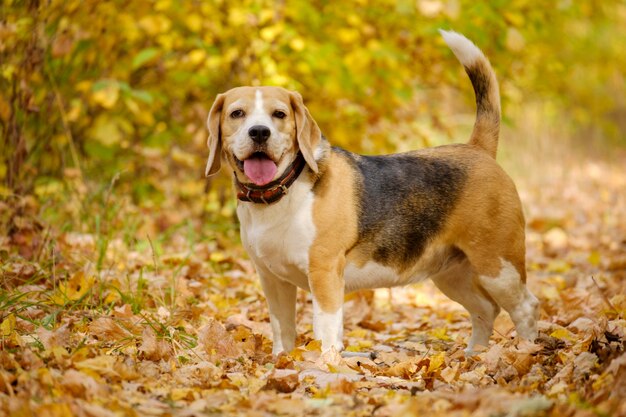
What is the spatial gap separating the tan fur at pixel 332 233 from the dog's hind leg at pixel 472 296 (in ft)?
3.01

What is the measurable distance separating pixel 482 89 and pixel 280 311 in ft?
6.32

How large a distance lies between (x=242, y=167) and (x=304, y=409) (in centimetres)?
160

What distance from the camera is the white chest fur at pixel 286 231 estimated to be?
3.98m

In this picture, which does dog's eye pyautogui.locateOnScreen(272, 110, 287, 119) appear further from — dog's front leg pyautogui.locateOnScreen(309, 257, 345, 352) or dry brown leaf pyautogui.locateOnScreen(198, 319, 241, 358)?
dry brown leaf pyautogui.locateOnScreen(198, 319, 241, 358)

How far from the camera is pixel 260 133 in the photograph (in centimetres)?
388

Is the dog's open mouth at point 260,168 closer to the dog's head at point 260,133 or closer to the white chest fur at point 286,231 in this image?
the dog's head at point 260,133

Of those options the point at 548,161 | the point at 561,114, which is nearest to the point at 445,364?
the point at 548,161

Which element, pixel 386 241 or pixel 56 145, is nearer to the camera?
pixel 386 241

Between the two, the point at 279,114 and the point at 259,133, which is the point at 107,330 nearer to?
the point at 259,133

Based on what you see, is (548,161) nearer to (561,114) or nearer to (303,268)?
(561,114)

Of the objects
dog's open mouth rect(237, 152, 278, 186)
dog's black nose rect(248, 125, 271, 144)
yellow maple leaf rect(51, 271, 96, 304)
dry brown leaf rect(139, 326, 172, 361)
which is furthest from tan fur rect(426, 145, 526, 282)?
yellow maple leaf rect(51, 271, 96, 304)

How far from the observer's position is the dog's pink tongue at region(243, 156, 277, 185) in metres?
3.94

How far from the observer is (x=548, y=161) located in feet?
48.5

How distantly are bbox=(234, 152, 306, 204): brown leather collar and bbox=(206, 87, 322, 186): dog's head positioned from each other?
1.2 inches
